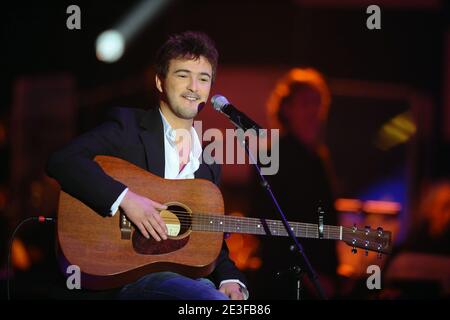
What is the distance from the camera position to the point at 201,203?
329 cm

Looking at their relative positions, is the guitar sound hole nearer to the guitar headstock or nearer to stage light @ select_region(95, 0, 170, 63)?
the guitar headstock

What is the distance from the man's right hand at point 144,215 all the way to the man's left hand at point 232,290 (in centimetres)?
47

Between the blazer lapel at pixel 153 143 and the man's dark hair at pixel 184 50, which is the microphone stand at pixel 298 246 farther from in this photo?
the man's dark hair at pixel 184 50

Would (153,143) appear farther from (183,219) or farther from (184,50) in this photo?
(184,50)

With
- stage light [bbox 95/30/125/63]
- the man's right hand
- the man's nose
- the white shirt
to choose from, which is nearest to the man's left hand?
the white shirt

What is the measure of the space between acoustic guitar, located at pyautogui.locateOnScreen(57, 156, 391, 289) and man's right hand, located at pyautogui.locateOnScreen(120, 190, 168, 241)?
0.06 m

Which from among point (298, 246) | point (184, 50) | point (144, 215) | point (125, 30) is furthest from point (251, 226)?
point (125, 30)

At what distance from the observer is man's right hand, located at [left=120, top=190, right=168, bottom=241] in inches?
119

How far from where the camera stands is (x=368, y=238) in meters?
3.52

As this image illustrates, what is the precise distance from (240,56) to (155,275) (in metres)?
4.23

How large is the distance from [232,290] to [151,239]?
56 cm

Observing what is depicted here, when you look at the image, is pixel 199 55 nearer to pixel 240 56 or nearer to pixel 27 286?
pixel 27 286
